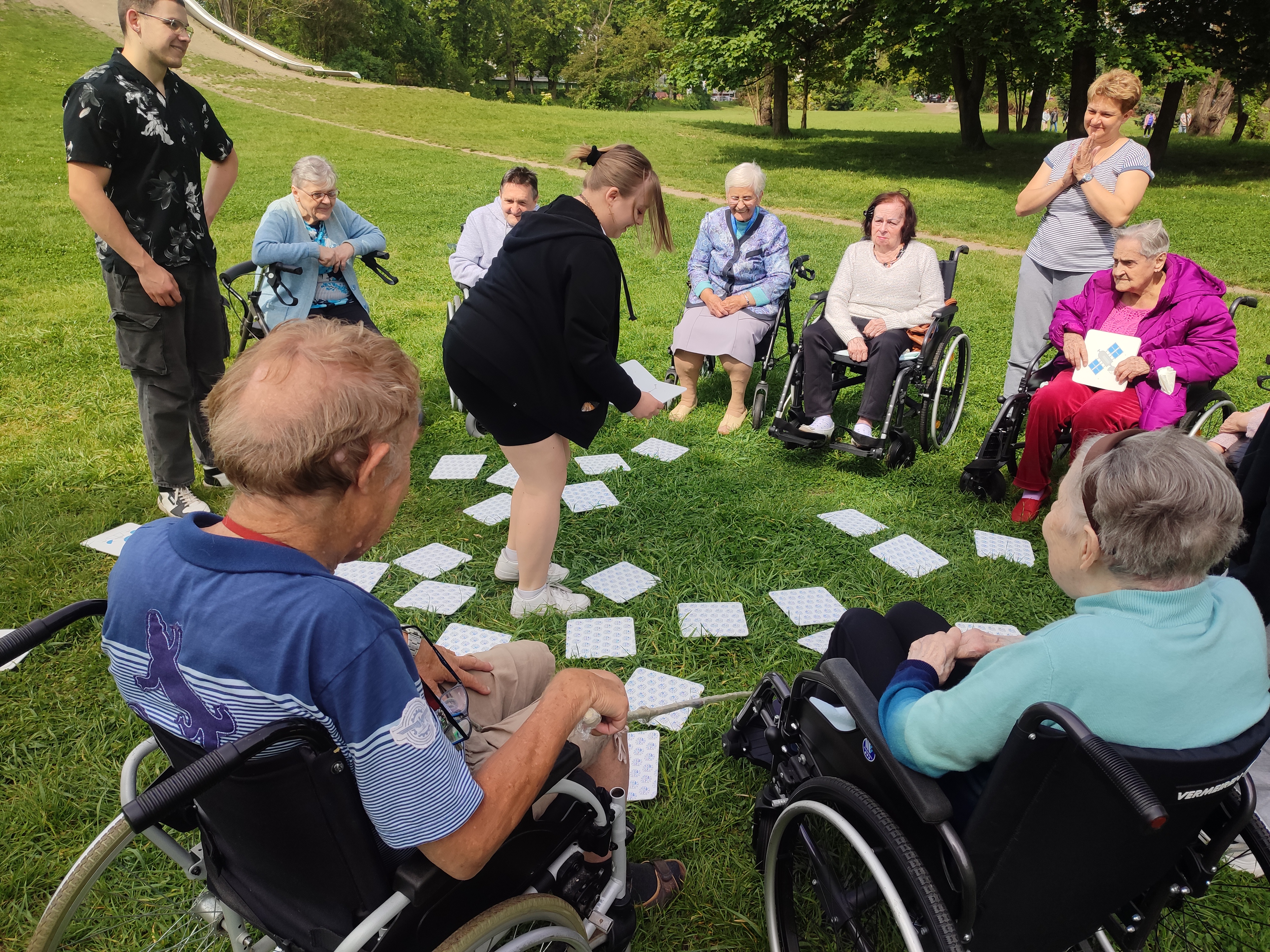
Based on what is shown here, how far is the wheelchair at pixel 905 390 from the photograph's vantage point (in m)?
4.27

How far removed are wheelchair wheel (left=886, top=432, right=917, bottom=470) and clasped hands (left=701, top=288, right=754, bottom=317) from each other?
1.27m

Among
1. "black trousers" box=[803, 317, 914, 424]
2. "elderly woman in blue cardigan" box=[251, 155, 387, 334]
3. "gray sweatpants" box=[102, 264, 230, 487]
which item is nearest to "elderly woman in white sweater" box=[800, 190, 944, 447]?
"black trousers" box=[803, 317, 914, 424]

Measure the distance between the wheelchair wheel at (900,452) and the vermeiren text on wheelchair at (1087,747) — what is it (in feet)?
9.50

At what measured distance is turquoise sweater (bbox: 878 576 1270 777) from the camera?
1.19 m

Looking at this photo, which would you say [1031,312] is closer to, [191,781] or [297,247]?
[297,247]

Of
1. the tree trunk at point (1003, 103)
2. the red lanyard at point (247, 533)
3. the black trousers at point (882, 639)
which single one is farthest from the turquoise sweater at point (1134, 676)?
the tree trunk at point (1003, 103)

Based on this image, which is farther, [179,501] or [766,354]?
[766,354]

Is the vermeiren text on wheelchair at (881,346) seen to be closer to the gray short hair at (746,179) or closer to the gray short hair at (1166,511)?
the gray short hair at (746,179)

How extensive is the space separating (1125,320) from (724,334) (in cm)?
215

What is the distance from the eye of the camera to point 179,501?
Answer: 3623 mm

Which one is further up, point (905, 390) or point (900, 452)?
point (905, 390)

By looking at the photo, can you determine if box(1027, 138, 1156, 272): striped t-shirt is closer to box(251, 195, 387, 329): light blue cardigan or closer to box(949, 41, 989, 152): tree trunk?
box(251, 195, 387, 329): light blue cardigan

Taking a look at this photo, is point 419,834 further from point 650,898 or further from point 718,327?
point 718,327

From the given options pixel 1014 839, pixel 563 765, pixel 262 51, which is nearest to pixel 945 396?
pixel 1014 839
